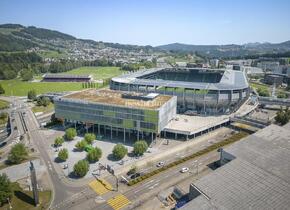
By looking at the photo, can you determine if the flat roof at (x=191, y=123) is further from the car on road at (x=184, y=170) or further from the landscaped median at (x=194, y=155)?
the car on road at (x=184, y=170)

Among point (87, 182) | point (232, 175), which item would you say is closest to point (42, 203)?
point (87, 182)

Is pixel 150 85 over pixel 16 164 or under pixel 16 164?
over

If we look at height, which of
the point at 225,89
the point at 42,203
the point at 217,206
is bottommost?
the point at 42,203

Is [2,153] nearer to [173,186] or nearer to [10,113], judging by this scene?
[10,113]

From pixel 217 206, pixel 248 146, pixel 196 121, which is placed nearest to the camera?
pixel 217 206

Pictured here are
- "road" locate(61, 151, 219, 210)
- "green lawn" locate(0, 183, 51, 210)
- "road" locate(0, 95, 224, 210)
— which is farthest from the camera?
"road" locate(0, 95, 224, 210)

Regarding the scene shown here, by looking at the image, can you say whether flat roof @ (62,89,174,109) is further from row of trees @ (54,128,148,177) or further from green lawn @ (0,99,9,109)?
green lawn @ (0,99,9,109)

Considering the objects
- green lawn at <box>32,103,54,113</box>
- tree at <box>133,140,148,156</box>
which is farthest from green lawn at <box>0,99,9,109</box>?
tree at <box>133,140,148,156</box>
